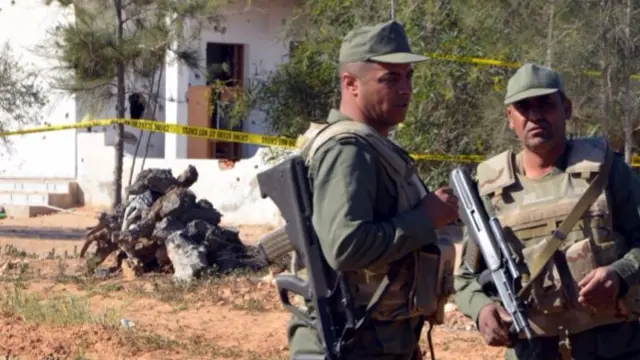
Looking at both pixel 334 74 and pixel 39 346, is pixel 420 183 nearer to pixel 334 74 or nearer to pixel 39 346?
pixel 39 346

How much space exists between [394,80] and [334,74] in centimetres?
1331

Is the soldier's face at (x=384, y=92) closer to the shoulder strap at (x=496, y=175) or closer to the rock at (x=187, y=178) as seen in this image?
the shoulder strap at (x=496, y=175)

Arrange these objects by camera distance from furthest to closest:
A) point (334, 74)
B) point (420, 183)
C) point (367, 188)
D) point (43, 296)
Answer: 1. point (334, 74)
2. point (43, 296)
3. point (420, 183)
4. point (367, 188)

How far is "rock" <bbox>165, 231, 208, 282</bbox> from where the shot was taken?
11.0 metres

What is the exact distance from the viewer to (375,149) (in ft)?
11.7

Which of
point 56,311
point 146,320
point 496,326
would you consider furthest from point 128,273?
point 496,326

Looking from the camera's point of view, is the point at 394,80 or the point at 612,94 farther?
the point at 612,94

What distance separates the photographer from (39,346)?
7.66 meters

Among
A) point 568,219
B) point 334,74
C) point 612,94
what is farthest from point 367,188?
point 334,74

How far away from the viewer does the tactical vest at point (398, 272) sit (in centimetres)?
358

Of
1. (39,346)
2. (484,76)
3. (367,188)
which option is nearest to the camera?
(367,188)

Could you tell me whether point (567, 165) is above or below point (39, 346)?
above

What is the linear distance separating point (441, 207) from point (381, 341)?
443 mm

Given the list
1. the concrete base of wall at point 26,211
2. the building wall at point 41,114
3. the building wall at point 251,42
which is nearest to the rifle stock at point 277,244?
the concrete base of wall at point 26,211
